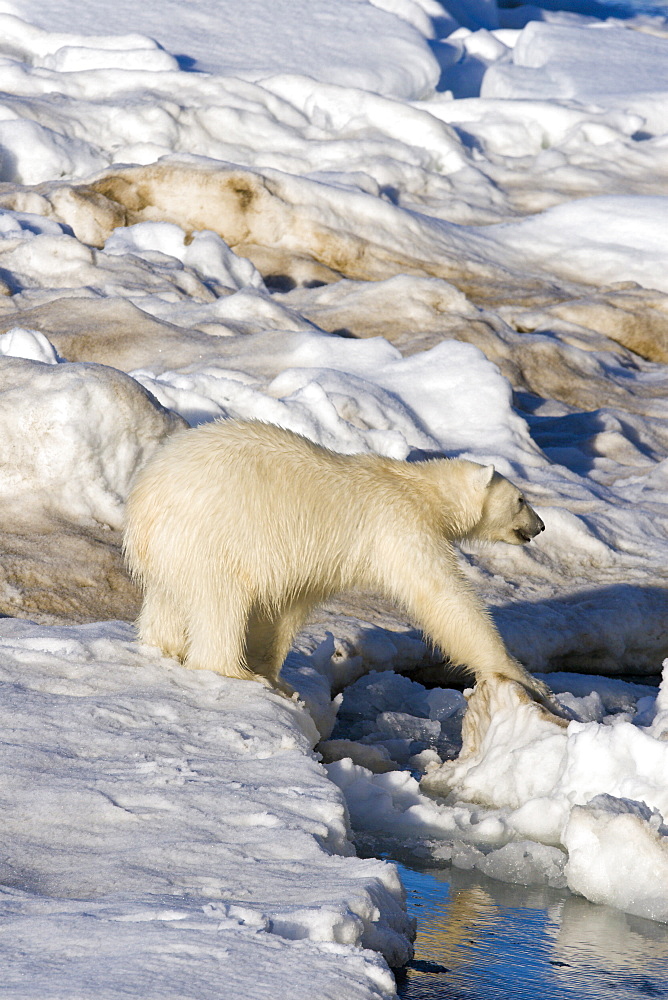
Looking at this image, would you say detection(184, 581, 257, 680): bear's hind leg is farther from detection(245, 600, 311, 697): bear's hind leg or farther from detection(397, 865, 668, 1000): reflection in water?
detection(397, 865, 668, 1000): reflection in water

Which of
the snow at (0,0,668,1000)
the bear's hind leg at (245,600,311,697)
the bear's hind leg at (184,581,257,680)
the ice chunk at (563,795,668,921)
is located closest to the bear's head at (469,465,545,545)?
the snow at (0,0,668,1000)

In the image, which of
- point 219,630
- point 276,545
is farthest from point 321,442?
point 219,630

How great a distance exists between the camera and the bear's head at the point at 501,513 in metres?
5.66

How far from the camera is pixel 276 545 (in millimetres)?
4648

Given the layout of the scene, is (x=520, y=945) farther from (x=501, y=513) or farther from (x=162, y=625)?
(x=501, y=513)

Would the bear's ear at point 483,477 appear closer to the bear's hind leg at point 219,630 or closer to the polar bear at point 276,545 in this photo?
the polar bear at point 276,545

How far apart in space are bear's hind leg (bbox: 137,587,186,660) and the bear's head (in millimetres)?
1681

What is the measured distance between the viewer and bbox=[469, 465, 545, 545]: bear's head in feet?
18.6

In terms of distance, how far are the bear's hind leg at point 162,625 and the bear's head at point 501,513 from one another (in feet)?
→ 5.52

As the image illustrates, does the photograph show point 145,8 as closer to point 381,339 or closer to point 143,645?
point 381,339

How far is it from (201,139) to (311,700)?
15077mm

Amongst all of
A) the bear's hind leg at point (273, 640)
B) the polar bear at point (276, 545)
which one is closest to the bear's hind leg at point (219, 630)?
the polar bear at point (276, 545)

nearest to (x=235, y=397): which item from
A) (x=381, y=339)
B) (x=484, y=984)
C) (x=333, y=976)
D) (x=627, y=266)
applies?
(x=381, y=339)

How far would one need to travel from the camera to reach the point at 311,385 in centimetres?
809
